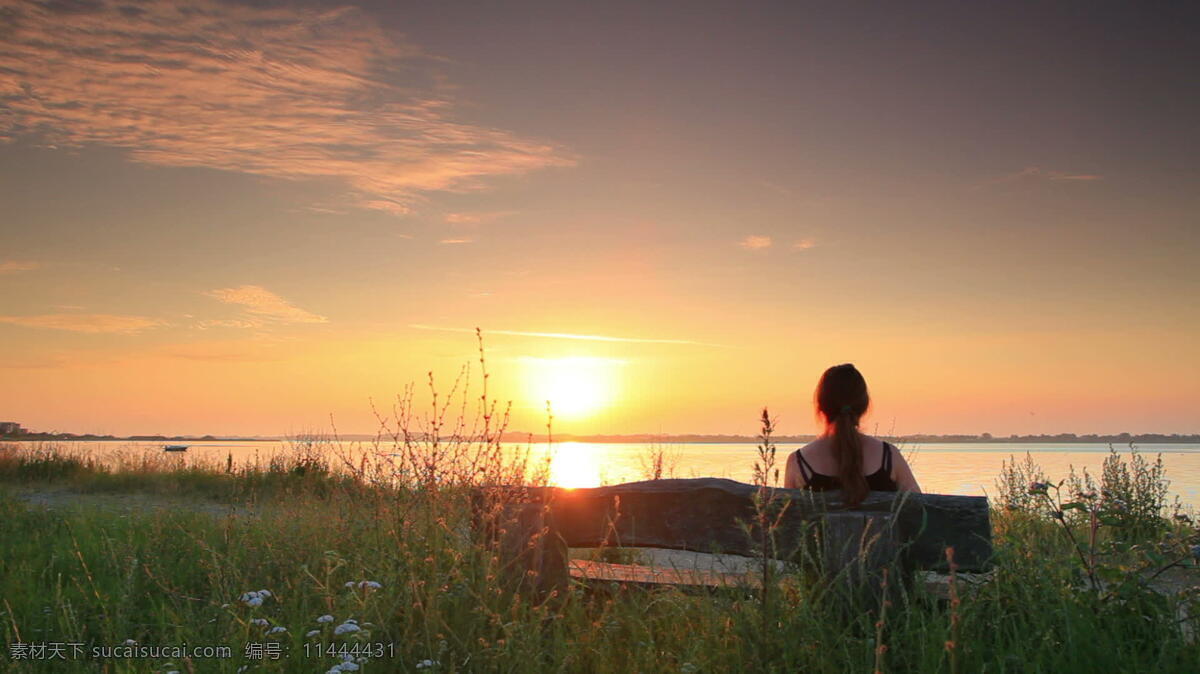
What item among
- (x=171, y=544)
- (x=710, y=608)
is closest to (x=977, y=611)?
(x=710, y=608)

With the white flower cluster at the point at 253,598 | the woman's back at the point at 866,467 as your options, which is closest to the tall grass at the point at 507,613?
the white flower cluster at the point at 253,598

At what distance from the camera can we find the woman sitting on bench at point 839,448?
5.09 metres

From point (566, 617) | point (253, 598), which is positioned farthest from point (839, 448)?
point (253, 598)

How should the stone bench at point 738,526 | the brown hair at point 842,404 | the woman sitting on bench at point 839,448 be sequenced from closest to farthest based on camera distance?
the stone bench at point 738,526, the brown hair at point 842,404, the woman sitting on bench at point 839,448

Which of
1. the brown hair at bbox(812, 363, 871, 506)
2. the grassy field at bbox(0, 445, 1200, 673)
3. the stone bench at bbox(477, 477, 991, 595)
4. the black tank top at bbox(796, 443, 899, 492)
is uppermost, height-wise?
the brown hair at bbox(812, 363, 871, 506)

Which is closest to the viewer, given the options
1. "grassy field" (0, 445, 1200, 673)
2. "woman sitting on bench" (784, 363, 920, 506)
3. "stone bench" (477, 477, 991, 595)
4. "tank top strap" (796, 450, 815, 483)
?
"grassy field" (0, 445, 1200, 673)

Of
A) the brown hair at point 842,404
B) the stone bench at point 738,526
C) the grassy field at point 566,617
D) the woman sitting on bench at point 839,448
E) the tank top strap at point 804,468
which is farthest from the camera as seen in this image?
the tank top strap at point 804,468

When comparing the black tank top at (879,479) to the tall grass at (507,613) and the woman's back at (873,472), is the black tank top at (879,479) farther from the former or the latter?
the tall grass at (507,613)

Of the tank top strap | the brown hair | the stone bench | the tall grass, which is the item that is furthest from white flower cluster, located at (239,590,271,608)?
the tank top strap

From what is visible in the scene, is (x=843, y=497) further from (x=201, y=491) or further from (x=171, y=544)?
(x=201, y=491)

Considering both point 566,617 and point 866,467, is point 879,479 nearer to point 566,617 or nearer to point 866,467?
point 866,467

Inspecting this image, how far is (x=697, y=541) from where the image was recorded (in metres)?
4.28

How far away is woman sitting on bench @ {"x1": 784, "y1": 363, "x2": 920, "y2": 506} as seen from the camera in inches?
200

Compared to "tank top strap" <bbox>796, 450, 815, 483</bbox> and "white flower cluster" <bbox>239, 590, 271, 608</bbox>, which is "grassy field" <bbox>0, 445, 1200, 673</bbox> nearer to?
"white flower cluster" <bbox>239, 590, 271, 608</bbox>
